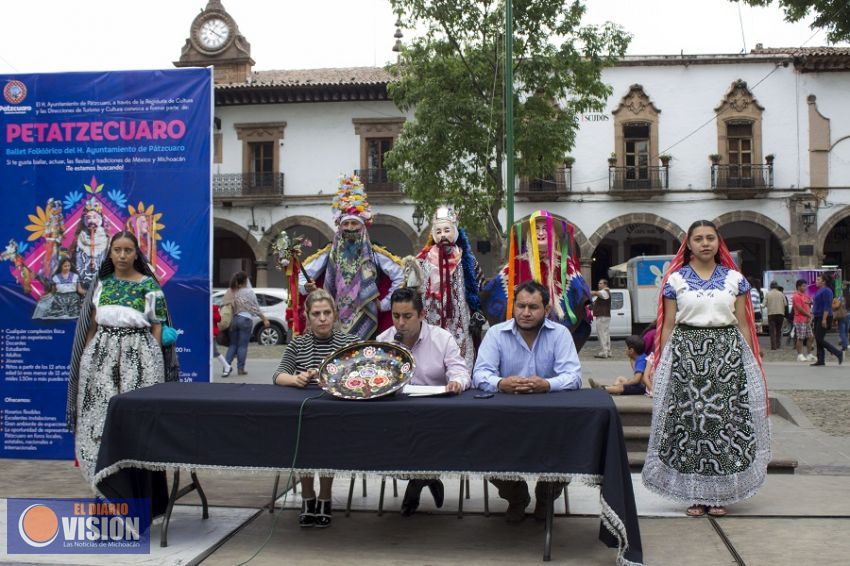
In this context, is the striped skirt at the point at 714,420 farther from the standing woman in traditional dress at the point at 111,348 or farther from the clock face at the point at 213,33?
the clock face at the point at 213,33

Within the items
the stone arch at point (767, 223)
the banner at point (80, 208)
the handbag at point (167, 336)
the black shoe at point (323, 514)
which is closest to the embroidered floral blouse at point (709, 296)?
the black shoe at point (323, 514)

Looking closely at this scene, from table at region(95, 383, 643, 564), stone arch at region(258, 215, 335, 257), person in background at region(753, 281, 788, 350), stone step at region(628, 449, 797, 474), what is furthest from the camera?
stone arch at region(258, 215, 335, 257)

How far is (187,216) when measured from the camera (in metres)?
7.05

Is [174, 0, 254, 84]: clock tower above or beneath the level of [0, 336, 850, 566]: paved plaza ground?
above

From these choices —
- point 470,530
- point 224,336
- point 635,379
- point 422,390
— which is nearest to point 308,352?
point 422,390

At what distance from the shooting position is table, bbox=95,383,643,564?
4.25 meters

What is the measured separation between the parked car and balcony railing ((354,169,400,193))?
8.50m

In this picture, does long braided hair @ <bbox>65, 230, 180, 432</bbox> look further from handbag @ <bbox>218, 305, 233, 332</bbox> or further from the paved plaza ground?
handbag @ <bbox>218, 305, 233, 332</bbox>

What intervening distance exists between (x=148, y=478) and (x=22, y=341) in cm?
275

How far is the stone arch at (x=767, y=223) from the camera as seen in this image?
1155 inches

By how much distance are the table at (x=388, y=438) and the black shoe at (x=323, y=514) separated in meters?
0.80

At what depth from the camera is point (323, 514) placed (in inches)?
205

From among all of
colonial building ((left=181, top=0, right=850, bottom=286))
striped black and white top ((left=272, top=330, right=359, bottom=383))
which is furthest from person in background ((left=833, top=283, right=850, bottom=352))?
striped black and white top ((left=272, top=330, right=359, bottom=383))

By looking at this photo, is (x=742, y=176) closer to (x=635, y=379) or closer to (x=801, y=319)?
(x=801, y=319)
